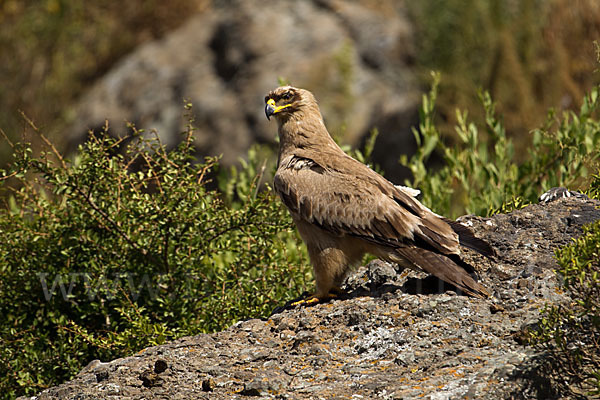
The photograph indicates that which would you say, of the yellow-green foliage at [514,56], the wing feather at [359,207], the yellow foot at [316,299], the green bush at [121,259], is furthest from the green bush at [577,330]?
the yellow-green foliage at [514,56]

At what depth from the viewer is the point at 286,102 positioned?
5.34 metres

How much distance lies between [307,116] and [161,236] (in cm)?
128

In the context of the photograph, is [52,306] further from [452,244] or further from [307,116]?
[452,244]

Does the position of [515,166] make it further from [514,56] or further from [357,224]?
[514,56]

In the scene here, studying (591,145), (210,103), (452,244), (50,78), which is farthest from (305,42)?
(452,244)

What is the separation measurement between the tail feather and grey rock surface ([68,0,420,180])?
23.6 ft

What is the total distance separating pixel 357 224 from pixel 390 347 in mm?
959

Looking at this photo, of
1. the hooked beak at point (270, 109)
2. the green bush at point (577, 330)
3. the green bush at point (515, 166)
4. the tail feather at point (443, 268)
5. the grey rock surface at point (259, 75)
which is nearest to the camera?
the green bush at point (577, 330)

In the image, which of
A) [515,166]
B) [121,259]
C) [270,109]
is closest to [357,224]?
[270,109]

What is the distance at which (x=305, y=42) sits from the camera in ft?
41.1

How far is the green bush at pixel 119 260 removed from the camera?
492cm

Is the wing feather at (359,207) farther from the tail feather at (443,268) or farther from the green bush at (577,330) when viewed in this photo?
the green bush at (577,330)

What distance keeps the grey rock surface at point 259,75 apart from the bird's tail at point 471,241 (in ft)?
23.3

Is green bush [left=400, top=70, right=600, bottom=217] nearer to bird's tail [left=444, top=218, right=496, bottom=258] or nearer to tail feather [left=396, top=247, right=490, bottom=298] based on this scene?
bird's tail [left=444, top=218, right=496, bottom=258]
